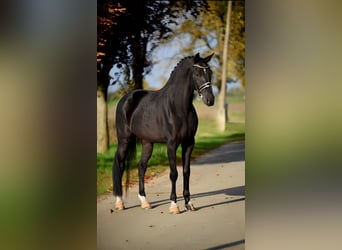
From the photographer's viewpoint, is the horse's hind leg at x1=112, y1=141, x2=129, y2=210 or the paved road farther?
the horse's hind leg at x1=112, y1=141, x2=129, y2=210

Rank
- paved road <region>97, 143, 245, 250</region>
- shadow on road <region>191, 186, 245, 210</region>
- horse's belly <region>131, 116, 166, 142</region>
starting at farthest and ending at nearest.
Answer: horse's belly <region>131, 116, 166, 142</region>, shadow on road <region>191, 186, 245, 210</region>, paved road <region>97, 143, 245, 250</region>

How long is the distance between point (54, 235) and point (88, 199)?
26cm

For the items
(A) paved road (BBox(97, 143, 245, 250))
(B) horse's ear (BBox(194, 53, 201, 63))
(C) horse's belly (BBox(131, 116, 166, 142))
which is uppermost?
(B) horse's ear (BBox(194, 53, 201, 63))

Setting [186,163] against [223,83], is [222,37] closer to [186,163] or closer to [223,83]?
[223,83]

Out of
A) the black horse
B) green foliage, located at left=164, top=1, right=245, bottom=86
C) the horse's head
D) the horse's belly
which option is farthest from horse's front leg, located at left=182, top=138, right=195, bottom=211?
green foliage, located at left=164, top=1, right=245, bottom=86

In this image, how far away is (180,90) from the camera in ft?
9.38

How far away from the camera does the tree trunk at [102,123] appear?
2.84 m

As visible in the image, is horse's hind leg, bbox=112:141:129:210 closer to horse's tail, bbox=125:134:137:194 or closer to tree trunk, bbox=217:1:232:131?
horse's tail, bbox=125:134:137:194

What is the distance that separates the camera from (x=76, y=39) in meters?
2.40

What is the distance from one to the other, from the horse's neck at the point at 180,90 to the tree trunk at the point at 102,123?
409 mm

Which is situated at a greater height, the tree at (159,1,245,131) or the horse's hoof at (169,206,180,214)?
the tree at (159,1,245,131)

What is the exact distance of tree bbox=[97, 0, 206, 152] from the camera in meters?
2.82

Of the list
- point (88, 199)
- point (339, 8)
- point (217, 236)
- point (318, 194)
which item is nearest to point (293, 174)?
point (318, 194)

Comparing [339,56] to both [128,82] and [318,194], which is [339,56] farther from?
[128,82]
